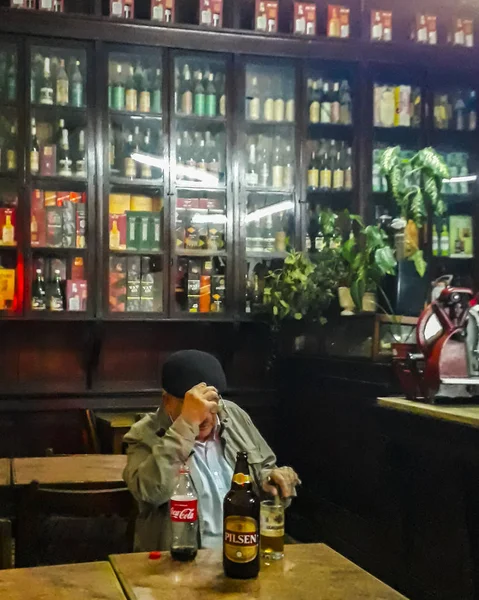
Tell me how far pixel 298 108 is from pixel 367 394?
1961 millimetres

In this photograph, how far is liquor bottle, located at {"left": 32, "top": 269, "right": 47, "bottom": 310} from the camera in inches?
174

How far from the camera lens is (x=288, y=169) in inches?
193

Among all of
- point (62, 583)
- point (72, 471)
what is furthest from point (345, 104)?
point (62, 583)

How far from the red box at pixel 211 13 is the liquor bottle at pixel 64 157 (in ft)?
3.58

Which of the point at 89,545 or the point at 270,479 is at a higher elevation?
the point at 270,479

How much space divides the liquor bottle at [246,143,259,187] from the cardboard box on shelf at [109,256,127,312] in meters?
0.91


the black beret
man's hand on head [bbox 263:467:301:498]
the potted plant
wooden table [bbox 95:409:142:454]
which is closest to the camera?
→ man's hand on head [bbox 263:467:301:498]

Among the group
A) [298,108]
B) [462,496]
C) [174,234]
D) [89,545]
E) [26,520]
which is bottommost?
[89,545]

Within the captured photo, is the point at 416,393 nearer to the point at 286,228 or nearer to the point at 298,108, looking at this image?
the point at 286,228

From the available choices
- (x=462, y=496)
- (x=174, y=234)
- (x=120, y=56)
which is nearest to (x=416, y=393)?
(x=462, y=496)

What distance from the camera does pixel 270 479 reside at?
1.96 meters

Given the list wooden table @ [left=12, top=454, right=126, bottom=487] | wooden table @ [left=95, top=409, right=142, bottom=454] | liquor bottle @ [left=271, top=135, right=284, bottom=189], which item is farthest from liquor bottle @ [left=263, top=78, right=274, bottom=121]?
wooden table @ [left=12, top=454, right=126, bottom=487]

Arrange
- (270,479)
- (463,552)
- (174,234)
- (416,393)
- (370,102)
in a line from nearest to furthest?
(270,479) → (463,552) → (416,393) → (174,234) → (370,102)

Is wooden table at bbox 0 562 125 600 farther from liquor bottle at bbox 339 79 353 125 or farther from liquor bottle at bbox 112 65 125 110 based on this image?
liquor bottle at bbox 339 79 353 125
